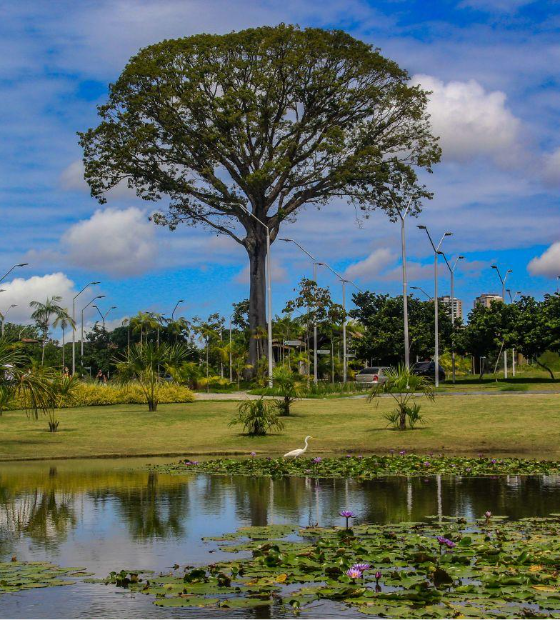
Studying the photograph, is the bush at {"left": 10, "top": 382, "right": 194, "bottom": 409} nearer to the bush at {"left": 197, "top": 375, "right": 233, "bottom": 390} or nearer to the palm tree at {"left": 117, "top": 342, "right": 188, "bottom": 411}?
the palm tree at {"left": 117, "top": 342, "right": 188, "bottom": 411}

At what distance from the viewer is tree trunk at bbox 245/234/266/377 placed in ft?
206

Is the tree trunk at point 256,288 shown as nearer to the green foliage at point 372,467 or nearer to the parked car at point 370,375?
the parked car at point 370,375

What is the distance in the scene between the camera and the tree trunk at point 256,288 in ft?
206

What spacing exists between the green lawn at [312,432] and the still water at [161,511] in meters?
5.47

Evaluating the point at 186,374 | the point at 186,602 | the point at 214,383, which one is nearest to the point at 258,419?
the point at 186,602

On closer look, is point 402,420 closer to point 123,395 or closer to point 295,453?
point 295,453

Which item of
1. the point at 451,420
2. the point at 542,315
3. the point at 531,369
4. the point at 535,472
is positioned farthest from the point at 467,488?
the point at 531,369

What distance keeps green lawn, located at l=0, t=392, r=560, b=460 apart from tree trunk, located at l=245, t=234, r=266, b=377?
2365 cm

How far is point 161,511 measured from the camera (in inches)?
617

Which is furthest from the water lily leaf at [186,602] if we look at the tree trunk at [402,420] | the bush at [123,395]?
the bush at [123,395]

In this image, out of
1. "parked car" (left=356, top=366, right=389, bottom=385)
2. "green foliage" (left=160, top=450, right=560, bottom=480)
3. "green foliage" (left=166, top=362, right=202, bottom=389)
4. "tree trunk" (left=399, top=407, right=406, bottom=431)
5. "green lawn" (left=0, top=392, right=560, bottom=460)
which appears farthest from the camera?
"parked car" (left=356, top=366, right=389, bottom=385)

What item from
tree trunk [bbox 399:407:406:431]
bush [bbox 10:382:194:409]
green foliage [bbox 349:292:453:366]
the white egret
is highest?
green foliage [bbox 349:292:453:366]

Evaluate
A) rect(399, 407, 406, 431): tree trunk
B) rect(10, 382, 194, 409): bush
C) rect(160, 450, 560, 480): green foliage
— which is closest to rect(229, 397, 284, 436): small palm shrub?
rect(399, 407, 406, 431): tree trunk

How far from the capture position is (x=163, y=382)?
A: 4603 centimetres
